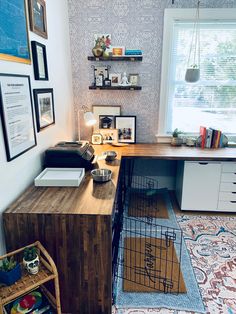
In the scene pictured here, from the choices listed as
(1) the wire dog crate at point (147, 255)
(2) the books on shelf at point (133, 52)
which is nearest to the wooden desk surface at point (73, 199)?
(1) the wire dog crate at point (147, 255)

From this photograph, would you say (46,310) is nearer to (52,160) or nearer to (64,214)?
(64,214)

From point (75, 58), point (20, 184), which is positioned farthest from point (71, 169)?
point (75, 58)

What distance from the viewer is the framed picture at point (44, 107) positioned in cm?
189

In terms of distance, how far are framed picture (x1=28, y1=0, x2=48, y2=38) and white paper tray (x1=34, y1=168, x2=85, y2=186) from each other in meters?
1.03

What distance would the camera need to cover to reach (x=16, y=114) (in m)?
1.54

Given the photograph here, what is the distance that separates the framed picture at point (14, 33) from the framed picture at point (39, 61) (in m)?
0.11

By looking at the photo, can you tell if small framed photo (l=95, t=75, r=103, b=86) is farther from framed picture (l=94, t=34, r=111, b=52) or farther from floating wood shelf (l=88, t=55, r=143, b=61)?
framed picture (l=94, t=34, r=111, b=52)

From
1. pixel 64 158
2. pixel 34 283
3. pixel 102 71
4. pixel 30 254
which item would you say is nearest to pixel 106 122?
pixel 102 71

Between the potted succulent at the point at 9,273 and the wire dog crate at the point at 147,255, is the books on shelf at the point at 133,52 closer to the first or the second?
the wire dog crate at the point at 147,255

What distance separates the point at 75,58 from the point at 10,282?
2.48m

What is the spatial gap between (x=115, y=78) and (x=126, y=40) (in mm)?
432

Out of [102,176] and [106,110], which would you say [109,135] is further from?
[102,176]

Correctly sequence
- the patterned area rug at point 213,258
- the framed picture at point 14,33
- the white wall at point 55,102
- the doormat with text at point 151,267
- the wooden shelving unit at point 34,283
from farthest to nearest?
the doormat with text at point 151,267
the patterned area rug at point 213,258
the white wall at point 55,102
the framed picture at point 14,33
the wooden shelving unit at point 34,283

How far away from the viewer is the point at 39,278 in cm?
124
